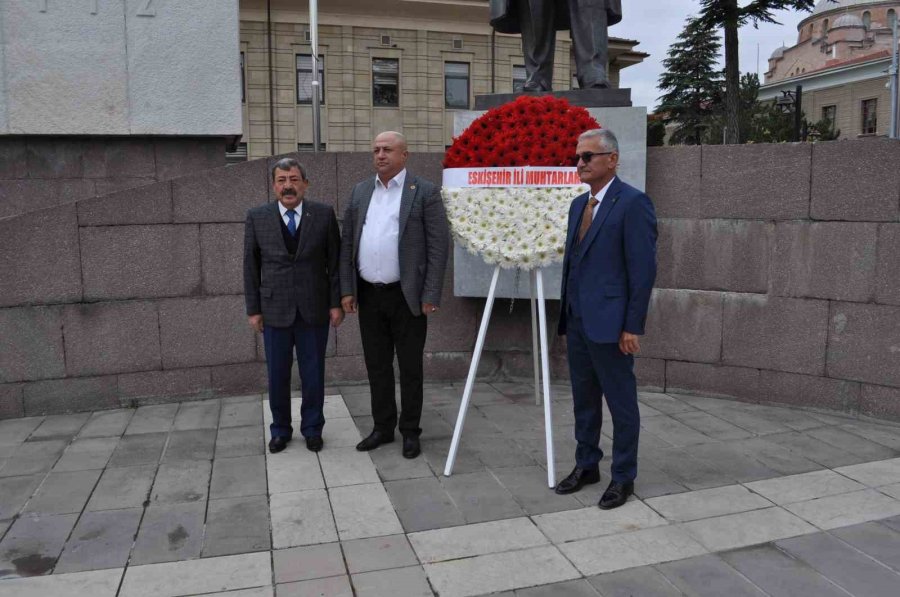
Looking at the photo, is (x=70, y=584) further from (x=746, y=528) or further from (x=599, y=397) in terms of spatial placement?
(x=746, y=528)

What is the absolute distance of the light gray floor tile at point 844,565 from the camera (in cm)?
301

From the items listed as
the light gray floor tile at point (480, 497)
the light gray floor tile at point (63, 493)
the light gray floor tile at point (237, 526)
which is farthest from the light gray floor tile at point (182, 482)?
the light gray floor tile at point (480, 497)

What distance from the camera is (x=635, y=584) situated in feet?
10.1

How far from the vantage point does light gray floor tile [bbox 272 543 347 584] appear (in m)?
3.21

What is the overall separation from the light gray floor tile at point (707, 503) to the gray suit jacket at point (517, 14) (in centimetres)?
404

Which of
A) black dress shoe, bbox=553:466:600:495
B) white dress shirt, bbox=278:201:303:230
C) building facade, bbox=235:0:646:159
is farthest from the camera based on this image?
building facade, bbox=235:0:646:159

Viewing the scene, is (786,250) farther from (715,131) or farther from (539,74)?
(715,131)

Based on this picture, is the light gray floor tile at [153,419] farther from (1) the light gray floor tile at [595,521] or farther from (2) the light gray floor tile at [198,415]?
(1) the light gray floor tile at [595,521]

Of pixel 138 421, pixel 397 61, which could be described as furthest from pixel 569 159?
pixel 397 61

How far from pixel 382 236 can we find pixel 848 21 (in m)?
80.8

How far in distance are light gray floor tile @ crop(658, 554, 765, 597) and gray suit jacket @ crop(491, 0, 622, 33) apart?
4565 mm

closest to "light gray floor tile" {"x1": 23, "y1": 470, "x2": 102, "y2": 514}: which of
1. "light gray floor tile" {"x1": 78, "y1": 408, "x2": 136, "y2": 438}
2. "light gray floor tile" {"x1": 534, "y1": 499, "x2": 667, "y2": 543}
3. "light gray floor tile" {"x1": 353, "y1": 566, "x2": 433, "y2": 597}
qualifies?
"light gray floor tile" {"x1": 78, "y1": 408, "x2": 136, "y2": 438}

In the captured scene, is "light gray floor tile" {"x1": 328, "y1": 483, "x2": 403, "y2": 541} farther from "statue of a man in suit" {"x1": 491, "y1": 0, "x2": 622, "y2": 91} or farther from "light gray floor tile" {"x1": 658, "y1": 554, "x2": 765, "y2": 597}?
"statue of a man in suit" {"x1": 491, "y1": 0, "x2": 622, "y2": 91}

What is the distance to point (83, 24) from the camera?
718 centimetres
